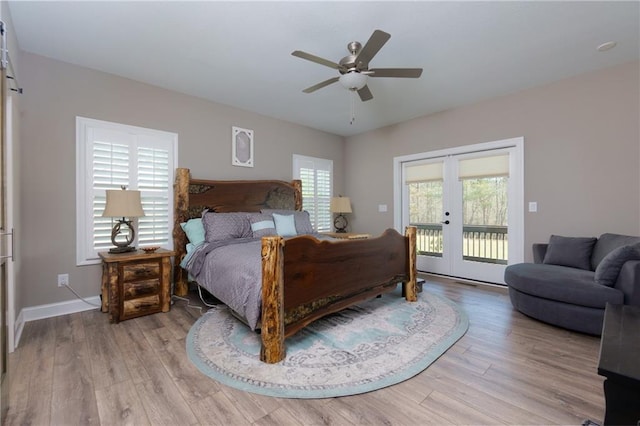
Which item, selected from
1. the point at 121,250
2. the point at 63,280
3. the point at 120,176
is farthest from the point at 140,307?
the point at 120,176

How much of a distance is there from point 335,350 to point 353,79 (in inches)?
86.3

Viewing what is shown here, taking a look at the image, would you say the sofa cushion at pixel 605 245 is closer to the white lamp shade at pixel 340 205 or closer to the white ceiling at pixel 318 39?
the white ceiling at pixel 318 39

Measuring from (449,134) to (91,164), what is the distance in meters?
4.68

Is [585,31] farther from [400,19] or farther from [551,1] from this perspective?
[400,19]

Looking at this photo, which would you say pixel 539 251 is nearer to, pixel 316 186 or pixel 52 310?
pixel 316 186

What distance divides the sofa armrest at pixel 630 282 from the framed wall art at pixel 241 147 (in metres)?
4.28

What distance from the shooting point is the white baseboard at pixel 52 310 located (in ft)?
8.50

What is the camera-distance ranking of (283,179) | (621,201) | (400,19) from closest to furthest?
(400,19) → (621,201) → (283,179)

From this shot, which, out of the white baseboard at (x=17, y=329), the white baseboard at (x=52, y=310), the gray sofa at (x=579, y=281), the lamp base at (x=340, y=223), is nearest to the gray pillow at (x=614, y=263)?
the gray sofa at (x=579, y=281)

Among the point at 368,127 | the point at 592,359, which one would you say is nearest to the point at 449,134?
the point at 368,127

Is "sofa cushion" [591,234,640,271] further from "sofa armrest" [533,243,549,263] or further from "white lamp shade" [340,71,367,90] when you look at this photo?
"white lamp shade" [340,71,367,90]

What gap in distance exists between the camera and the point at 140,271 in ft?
9.08

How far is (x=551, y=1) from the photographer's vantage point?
204 centimetres

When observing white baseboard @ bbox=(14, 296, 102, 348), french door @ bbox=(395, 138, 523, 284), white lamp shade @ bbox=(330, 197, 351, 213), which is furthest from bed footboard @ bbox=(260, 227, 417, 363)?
white baseboard @ bbox=(14, 296, 102, 348)
